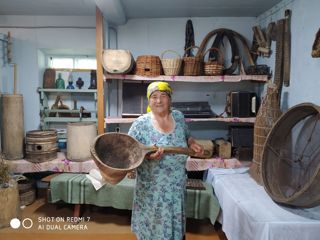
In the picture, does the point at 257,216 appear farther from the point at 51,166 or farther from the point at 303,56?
the point at 51,166

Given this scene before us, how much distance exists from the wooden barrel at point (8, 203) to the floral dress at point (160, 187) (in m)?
1.55

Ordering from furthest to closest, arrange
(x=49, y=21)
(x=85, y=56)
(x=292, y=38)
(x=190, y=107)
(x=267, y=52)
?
(x=85, y=56), (x=49, y=21), (x=190, y=107), (x=267, y=52), (x=292, y=38)

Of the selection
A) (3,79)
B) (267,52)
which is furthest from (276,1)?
(3,79)

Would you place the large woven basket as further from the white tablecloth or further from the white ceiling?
the white ceiling

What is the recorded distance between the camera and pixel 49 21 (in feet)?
11.2

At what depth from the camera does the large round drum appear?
1832mm

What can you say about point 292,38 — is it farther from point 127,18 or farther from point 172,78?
point 127,18

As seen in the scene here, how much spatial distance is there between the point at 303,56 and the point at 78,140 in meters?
2.34

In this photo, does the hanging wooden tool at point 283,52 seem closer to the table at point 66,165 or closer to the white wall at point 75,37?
the white wall at point 75,37

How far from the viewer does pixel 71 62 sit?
3.75m

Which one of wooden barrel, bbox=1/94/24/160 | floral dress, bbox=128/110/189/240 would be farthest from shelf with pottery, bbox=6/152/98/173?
floral dress, bbox=128/110/189/240

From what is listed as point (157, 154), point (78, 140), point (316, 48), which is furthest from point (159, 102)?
point (78, 140)

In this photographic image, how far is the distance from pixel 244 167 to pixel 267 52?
1.27 m

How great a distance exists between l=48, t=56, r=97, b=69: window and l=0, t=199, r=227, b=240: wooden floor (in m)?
1.88
